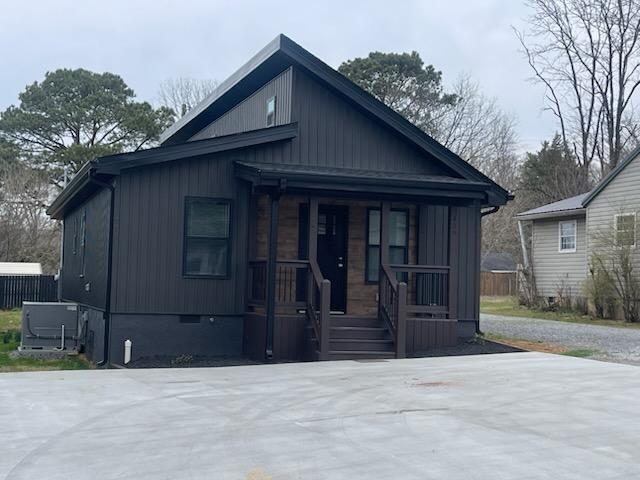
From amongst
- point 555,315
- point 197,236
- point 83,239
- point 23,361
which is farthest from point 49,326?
point 555,315

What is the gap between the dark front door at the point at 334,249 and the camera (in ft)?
48.6

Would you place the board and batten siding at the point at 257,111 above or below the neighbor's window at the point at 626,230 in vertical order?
above

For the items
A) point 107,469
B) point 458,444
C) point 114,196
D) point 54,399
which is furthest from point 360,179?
point 107,469

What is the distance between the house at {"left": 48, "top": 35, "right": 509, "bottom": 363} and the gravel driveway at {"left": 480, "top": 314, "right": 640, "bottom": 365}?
234 cm

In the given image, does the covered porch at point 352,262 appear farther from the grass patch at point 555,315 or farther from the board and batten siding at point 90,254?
the grass patch at point 555,315

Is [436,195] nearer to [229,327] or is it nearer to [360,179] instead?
[360,179]

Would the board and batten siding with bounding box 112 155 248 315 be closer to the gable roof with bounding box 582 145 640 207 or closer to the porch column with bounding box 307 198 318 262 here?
the porch column with bounding box 307 198 318 262

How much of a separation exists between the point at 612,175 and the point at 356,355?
13854 millimetres

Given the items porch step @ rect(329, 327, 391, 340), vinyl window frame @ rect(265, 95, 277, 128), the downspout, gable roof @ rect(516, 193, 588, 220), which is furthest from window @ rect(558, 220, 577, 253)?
the downspout

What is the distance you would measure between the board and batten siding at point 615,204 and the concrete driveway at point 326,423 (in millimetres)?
12449

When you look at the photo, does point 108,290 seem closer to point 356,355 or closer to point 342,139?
point 356,355

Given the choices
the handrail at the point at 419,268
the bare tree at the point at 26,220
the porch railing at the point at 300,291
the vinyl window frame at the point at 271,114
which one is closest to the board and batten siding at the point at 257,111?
the vinyl window frame at the point at 271,114

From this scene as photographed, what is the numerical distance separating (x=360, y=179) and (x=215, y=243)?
8.96ft

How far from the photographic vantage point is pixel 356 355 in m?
12.9
